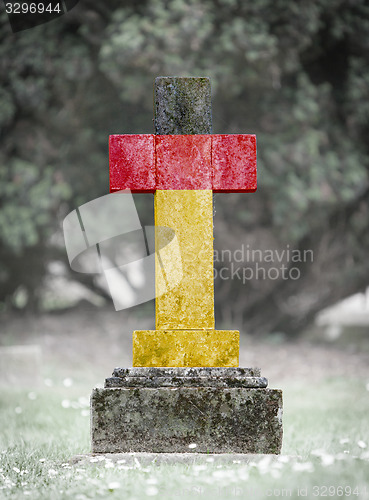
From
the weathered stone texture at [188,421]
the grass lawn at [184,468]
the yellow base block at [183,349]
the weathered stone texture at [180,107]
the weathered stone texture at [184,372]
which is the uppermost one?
the weathered stone texture at [180,107]

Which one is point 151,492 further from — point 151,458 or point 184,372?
point 184,372

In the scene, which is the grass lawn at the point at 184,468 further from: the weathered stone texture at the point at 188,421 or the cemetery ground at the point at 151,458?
the weathered stone texture at the point at 188,421

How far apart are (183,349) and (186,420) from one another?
0.43 metres

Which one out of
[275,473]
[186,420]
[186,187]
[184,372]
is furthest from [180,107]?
[275,473]

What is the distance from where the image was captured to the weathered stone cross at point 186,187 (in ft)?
11.8

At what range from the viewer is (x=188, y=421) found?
3352mm

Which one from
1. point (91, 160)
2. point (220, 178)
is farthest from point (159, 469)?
point (91, 160)

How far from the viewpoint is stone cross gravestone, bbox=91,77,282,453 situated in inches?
132

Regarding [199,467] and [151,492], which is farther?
[199,467]

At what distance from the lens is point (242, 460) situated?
3.22 meters

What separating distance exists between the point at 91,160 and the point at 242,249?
287 centimetres

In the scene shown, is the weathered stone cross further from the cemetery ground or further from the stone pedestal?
the cemetery ground

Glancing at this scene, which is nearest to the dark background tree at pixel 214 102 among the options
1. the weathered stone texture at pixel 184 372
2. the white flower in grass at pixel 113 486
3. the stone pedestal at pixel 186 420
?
the weathered stone texture at pixel 184 372

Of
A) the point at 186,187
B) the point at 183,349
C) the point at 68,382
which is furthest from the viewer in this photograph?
the point at 68,382
